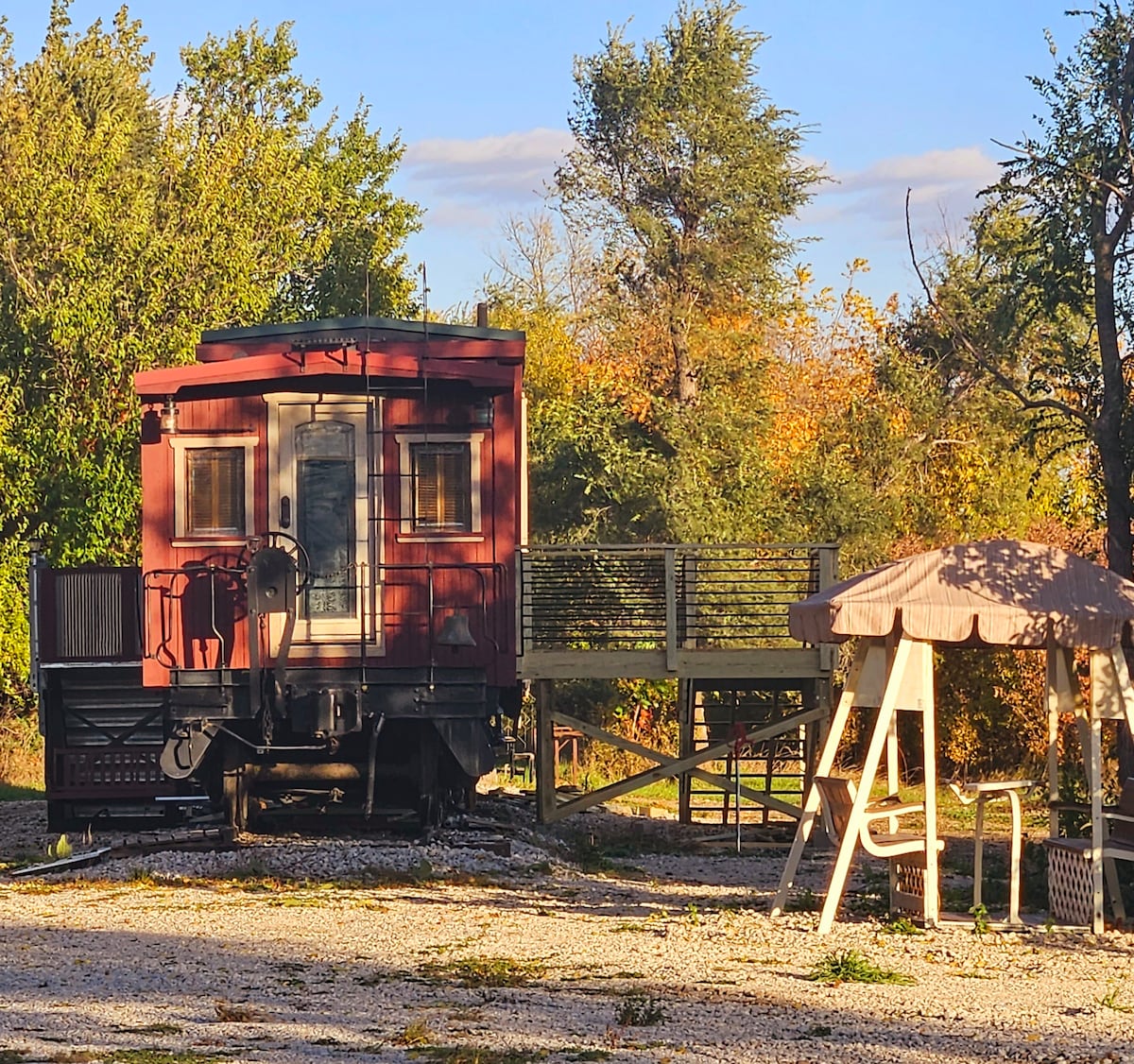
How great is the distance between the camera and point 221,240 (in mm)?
28391

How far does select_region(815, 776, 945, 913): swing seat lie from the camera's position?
11078 millimetres

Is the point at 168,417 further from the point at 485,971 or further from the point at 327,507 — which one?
the point at 485,971

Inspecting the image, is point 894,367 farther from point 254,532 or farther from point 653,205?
point 254,532

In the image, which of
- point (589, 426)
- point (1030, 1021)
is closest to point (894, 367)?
point (589, 426)

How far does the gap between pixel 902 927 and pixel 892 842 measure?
517 mm

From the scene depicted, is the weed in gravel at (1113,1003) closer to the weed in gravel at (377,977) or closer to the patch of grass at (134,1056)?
the weed in gravel at (377,977)

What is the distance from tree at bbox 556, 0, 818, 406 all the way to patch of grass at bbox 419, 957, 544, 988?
2736cm

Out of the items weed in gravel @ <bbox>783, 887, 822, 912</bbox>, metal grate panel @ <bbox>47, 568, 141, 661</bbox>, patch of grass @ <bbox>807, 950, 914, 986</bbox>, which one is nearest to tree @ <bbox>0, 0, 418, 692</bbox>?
metal grate panel @ <bbox>47, 568, 141, 661</bbox>

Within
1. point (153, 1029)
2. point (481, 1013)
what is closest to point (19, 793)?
point (153, 1029)

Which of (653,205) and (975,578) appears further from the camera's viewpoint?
(653,205)

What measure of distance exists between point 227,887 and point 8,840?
4.67 meters

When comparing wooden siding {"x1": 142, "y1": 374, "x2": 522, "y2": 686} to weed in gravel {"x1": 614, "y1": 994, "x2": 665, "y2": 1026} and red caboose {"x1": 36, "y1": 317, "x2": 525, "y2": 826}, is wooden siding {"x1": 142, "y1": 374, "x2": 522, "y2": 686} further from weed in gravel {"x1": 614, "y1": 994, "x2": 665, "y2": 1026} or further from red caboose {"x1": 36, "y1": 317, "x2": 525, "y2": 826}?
weed in gravel {"x1": 614, "y1": 994, "x2": 665, "y2": 1026}

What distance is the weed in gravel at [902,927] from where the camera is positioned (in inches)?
435

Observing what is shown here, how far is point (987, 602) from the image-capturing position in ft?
35.8
